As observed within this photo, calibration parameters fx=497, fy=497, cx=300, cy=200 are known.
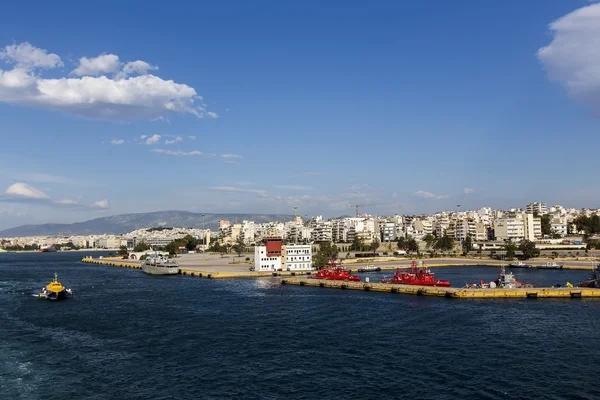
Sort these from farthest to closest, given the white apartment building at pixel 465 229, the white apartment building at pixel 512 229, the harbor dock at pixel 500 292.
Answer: the white apartment building at pixel 465 229
the white apartment building at pixel 512 229
the harbor dock at pixel 500 292

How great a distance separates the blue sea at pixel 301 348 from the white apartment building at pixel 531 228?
108 metres

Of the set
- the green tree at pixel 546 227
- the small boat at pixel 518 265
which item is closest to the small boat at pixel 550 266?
the small boat at pixel 518 265

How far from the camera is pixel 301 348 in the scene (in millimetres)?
30875

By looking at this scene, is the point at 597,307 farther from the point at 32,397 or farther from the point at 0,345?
Result: the point at 0,345

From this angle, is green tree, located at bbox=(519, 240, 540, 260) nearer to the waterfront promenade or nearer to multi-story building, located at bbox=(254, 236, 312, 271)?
the waterfront promenade

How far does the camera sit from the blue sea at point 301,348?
76.7ft

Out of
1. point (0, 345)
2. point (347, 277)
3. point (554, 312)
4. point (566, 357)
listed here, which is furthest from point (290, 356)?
point (347, 277)

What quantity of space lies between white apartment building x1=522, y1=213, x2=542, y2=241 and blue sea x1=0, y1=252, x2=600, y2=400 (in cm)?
10768

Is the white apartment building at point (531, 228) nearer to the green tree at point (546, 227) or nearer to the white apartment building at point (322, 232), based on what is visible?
the green tree at point (546, 227)

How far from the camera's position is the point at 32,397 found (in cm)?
2238

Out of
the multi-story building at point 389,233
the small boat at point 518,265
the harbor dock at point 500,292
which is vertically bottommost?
the small boat at point 518,265

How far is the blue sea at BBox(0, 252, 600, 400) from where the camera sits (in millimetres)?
23375

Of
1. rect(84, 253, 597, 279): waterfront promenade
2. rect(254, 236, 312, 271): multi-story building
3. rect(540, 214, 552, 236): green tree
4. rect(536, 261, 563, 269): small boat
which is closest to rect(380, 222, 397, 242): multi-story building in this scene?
rect(540, 214, 552, 236): green tree

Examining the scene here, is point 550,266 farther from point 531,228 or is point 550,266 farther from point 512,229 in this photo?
point 531,228
